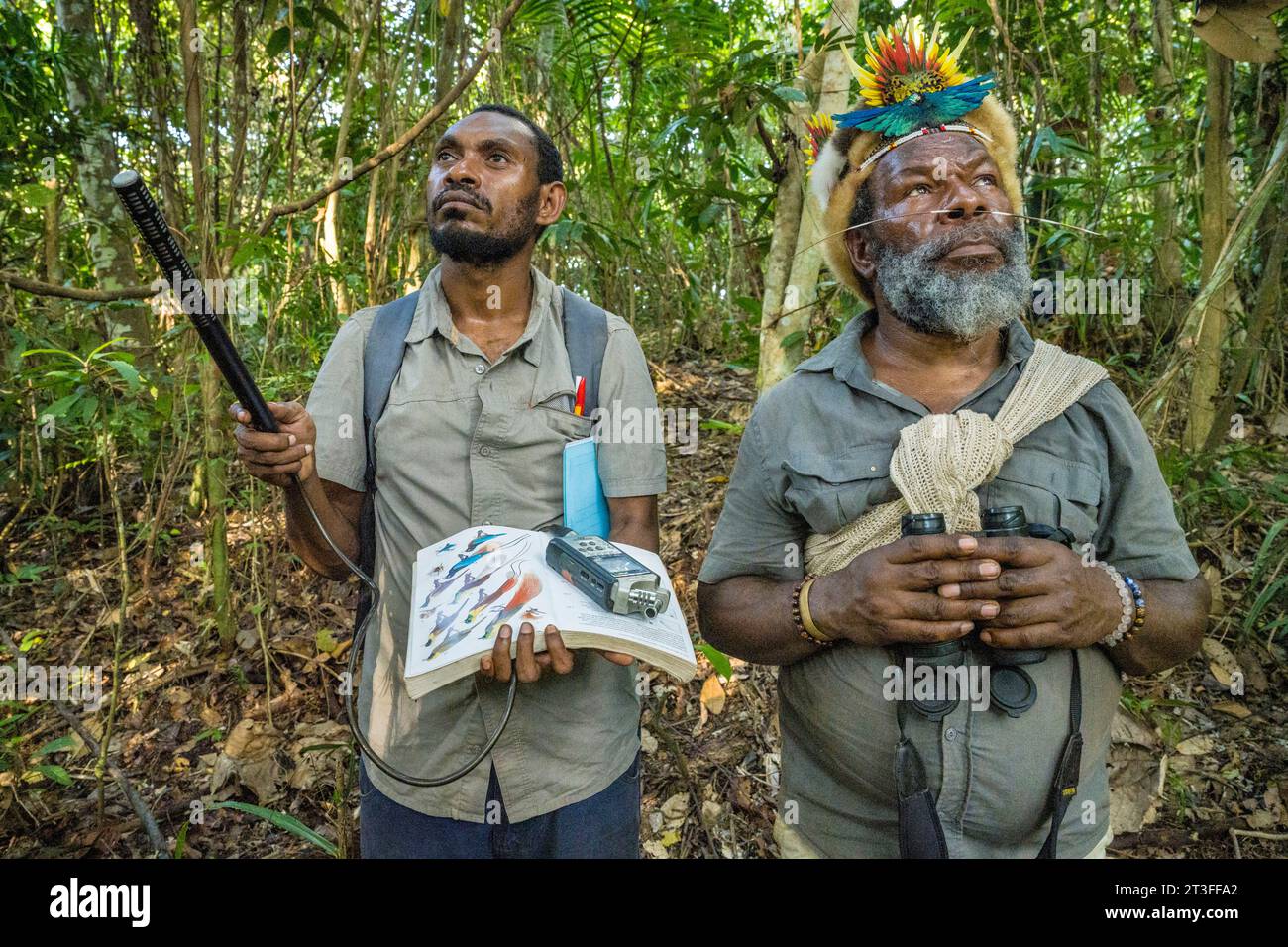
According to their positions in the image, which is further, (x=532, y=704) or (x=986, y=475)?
(x=532, y=704)

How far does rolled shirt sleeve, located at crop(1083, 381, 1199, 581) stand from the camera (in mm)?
1711

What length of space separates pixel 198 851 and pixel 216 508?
4.41 feet

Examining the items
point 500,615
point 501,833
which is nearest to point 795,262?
point 500,615

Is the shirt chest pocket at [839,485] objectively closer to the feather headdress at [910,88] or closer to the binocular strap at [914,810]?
the binocular strap at [914,810]

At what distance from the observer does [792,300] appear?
3436mm

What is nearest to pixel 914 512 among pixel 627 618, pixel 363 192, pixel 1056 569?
pixel 1056 569

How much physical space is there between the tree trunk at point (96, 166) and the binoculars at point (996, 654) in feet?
13.2

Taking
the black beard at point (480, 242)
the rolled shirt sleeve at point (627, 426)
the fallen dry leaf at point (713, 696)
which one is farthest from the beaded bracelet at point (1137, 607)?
the fallen dry leaf at point (713, 696)

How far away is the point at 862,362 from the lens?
6.30ft

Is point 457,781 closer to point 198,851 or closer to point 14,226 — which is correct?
point 198,851

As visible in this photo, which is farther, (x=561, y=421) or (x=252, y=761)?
(x=252, y=761)

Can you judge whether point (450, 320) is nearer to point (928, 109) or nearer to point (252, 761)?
point (928, 109)

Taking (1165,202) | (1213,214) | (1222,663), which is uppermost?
(1165,202)

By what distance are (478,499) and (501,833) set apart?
0.77m
